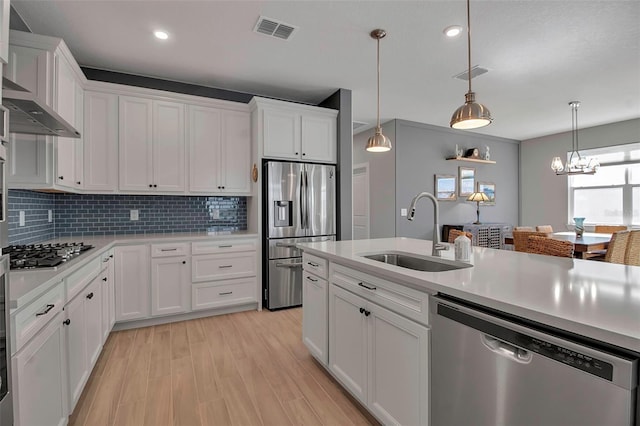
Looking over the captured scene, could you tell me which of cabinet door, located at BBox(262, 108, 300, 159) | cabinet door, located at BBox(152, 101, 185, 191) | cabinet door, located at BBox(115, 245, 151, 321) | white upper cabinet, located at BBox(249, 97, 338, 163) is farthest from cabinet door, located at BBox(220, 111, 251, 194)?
cabinet door, located at BBox(115, 245, 151, 321)

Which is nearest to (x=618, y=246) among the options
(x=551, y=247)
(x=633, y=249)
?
(x=633, y=249)

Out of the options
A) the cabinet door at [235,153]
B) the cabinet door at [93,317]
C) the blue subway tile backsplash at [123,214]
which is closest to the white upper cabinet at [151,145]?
the blue subway tile backsplash at [123,214]

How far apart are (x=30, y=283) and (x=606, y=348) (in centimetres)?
204

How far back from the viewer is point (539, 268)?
1.54 m

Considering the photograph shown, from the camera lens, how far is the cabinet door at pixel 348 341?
69.1 inches

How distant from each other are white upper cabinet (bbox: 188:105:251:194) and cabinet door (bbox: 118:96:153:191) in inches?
16.5

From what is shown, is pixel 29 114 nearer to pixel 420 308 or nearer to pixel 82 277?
pixel 82 277

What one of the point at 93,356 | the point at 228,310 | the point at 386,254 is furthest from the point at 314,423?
the point at 228,310

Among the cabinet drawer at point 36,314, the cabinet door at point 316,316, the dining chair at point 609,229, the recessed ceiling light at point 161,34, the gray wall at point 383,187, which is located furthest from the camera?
the gray wall at point 383,187

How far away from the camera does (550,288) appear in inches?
46.1

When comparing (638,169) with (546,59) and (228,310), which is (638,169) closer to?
(546,59)

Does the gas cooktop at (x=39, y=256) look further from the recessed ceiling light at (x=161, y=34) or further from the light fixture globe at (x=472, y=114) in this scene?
the light fixture globe at (x=472, y=114)

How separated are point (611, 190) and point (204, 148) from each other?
22.4 ft

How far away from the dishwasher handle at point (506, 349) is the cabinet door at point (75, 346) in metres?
1.97
